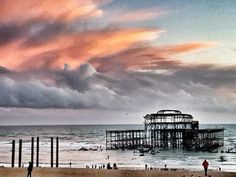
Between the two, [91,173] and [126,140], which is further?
[126,140]

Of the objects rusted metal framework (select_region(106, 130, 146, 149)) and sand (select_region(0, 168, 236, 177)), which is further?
rusted metal framework (select_region(106, 130, 146, 149))

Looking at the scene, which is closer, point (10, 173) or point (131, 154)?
point (10, 173)

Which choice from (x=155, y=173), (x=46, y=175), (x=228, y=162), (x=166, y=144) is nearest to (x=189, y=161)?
(x=228, y=162)

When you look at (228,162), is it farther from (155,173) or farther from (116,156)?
(155,173)

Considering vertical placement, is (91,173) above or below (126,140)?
below

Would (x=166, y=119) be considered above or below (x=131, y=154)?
above

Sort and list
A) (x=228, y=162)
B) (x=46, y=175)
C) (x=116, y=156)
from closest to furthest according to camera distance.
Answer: (x=46, y=175)
(x=228, y=162)
(x=116, y=156)

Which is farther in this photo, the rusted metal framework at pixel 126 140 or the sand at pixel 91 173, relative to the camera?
the rusted metal framework at pixel 126 140

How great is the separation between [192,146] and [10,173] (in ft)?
169

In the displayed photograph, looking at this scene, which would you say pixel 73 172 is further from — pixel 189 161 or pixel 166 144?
pixel 166 144

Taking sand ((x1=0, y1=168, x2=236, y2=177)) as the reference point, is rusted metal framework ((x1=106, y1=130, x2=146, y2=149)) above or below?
above

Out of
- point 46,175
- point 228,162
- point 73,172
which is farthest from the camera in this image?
point 228,162

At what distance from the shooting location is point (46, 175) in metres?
31.2

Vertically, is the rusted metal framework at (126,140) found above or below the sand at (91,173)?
above
